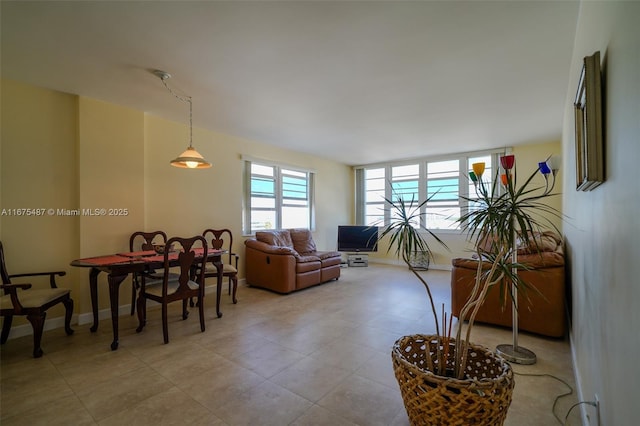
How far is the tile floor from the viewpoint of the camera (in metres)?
1.79

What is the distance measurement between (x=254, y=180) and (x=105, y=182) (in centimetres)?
234

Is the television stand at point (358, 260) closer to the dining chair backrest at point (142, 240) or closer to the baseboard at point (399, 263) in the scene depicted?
the baseboard at point (399, 263)

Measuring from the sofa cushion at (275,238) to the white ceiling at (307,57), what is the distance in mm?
1869

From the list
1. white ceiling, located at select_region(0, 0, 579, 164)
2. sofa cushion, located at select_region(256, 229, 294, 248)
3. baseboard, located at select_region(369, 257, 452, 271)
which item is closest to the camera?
white ceiling, located at select_region(0, 0, 579, 164)

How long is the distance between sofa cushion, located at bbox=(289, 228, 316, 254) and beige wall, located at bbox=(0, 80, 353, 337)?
5.40 feet

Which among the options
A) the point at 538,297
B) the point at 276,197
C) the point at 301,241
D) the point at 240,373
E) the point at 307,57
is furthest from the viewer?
the point at 276,197

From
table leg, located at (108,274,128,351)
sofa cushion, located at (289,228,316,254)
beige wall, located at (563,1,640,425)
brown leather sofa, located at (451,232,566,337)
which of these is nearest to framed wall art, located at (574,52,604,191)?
beige wall, located at (563,1,640,425)

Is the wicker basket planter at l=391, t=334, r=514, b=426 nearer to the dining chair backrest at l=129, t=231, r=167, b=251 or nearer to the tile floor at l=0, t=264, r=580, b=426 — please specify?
the tile floor at l=0, t=264, r=580, b=426

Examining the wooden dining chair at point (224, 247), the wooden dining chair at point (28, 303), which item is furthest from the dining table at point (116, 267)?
the wooden dining chair at point (224, 247)

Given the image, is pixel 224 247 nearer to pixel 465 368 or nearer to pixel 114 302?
pixel 114 302

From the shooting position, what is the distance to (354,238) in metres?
6.87

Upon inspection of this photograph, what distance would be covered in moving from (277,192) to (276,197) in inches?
4.0

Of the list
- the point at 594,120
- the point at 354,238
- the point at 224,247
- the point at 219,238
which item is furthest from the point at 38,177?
the point at 354,238

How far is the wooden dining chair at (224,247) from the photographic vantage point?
12.6 feet
